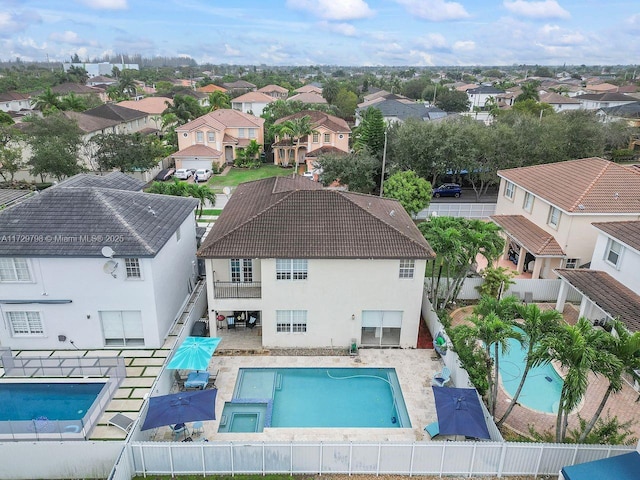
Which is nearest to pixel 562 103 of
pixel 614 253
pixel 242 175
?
pixel 242 175

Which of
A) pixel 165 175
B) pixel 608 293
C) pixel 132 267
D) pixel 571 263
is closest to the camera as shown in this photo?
pixel 132 267

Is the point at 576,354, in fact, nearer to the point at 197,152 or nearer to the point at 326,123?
the point at 197,152

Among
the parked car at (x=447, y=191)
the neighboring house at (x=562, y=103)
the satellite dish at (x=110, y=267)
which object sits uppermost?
the neighboring house at (x=562, y=103)

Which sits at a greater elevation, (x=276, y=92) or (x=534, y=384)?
(x=276, y=92)

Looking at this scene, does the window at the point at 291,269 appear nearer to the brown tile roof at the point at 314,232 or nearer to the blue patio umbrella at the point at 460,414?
the brown tile roof at the point at 314,232

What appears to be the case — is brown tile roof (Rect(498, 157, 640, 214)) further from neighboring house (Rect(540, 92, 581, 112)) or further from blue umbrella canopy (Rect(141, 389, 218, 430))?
neighboring house (Rect(540, 92, 581, 112))

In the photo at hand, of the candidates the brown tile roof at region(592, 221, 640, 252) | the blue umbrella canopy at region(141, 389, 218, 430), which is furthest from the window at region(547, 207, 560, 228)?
the blue umbrella canopy at region(141, 389, 218, 430)

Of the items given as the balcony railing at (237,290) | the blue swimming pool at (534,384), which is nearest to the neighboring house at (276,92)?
the balcony railing at (237,290)

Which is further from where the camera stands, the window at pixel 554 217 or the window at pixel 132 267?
the window at pixel 554 217
